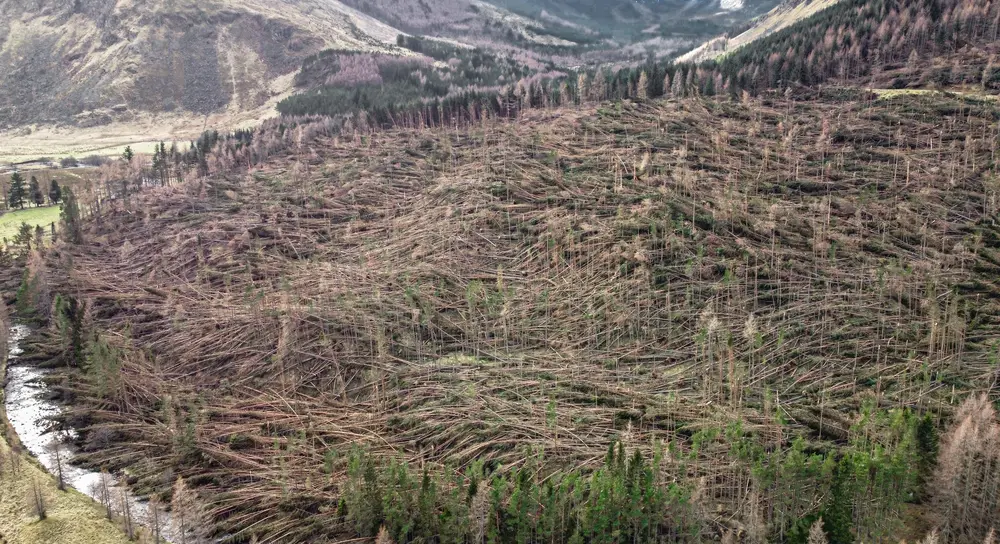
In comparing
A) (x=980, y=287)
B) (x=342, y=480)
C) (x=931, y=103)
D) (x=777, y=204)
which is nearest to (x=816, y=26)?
(x=931, y=103)

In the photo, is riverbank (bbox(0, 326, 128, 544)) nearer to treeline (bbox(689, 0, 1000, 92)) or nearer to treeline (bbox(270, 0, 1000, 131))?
treeline (bbox(270, 0, 1000, 131))

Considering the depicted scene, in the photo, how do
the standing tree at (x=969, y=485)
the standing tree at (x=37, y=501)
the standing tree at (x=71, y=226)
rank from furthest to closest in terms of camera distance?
the standing tree at (x=71, y=226) < the standing tree at (x=37, y=501) < the standing tree at (x=969, y=485)

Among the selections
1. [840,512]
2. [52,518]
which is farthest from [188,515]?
[840,512]

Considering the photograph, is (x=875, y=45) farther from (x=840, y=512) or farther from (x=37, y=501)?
(x=37, y=501)

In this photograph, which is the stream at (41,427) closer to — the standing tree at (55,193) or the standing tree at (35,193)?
the standing tree at (35,193)

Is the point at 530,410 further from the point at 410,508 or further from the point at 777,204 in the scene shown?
the point at 777,204

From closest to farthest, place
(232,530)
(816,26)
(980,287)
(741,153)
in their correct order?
1. (232,530)
2. (980,287)
3. (741,153)
4. (816,26)

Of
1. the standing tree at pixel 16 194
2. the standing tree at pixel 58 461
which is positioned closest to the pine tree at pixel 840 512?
the standing tree at pixel 58 461
